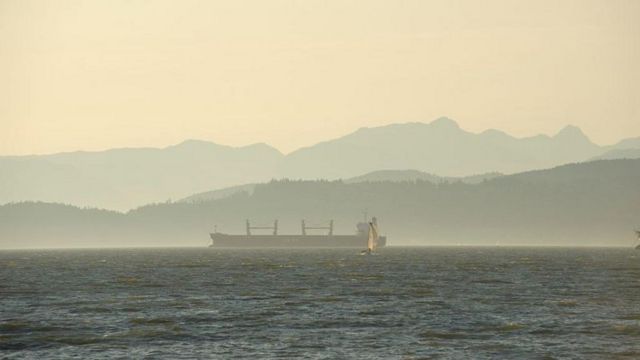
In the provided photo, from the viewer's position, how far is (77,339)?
210 feet

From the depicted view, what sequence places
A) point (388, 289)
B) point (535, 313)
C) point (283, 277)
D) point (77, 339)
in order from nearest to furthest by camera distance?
point (77, 339) → point (535, 313) → point (388, 289) → point (283, 277)

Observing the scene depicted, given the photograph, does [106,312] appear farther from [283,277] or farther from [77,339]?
[283,277]

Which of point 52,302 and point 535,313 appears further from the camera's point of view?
point 52,302

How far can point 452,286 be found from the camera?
384 feet

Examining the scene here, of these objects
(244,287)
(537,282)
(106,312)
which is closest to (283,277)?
(244,287)

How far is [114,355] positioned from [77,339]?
26.5ft

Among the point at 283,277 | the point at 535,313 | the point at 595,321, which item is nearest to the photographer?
the point at 595,321

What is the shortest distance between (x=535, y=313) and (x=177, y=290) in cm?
4547

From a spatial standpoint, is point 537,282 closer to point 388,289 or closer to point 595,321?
point 388,289

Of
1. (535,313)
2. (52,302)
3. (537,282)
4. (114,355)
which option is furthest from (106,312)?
(537,282)

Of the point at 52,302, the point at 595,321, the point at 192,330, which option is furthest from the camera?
the point at 52,302

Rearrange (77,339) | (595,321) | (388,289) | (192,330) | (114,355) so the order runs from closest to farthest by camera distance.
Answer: (114,355) < (77,339) < (192,330) < (595,321) < (388,289)

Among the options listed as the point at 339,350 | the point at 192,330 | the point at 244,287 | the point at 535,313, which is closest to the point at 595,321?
the point at 535,313

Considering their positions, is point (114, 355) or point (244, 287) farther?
point (244, 287)
